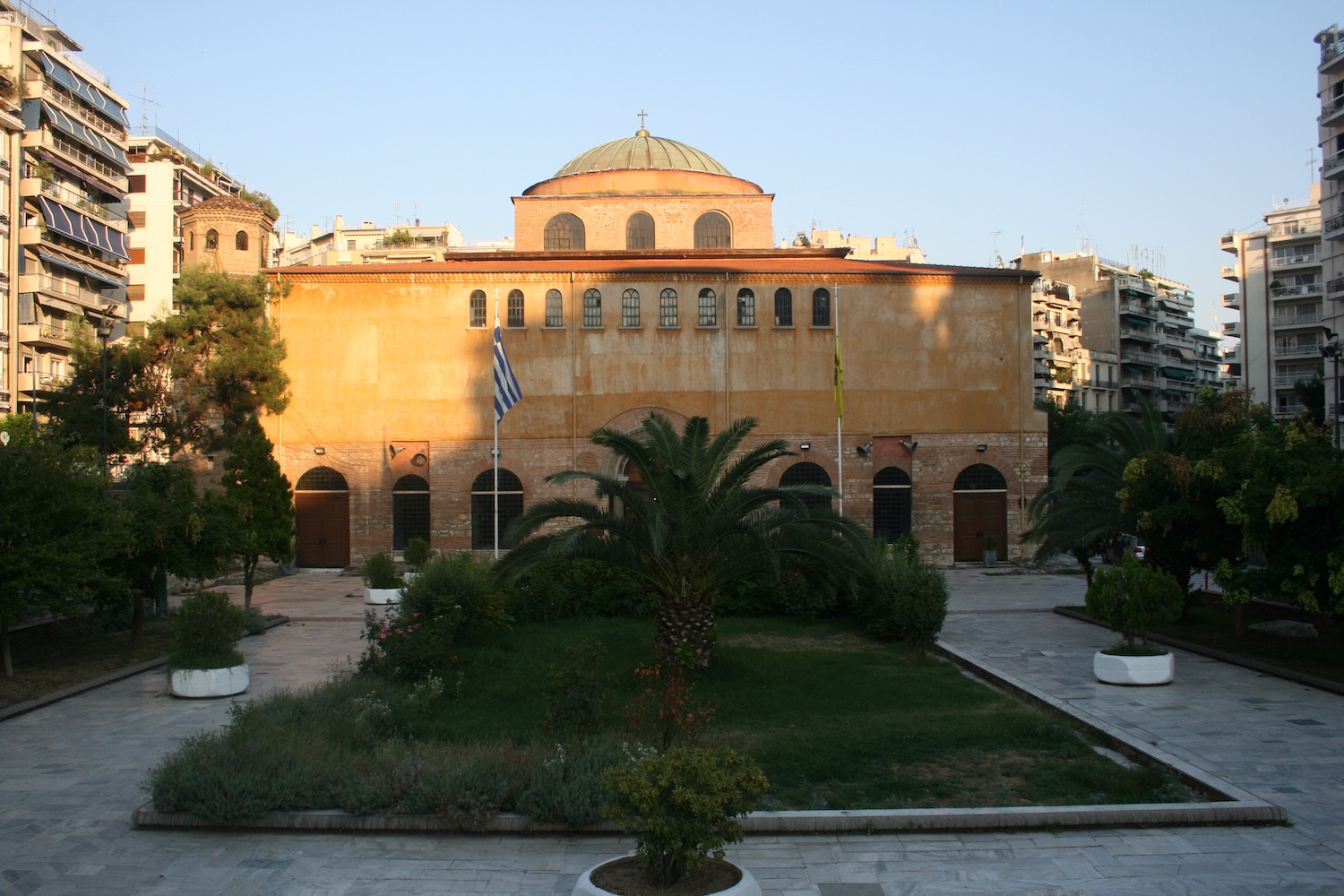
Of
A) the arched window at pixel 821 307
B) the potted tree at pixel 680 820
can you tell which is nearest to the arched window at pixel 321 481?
the arched window at pixel 821 307

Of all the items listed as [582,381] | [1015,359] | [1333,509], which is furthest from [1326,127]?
[1333,509]

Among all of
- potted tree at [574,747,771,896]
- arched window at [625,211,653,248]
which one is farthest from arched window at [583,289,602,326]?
potted tree at [574,747,771,896]

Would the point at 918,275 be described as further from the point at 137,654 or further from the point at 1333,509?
the point at 137,654

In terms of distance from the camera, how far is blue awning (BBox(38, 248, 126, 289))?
32375mm

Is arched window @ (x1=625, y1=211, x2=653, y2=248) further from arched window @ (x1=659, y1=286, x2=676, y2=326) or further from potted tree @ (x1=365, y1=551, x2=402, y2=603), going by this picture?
potted tree @ (x1=365, y1=551, x2=402, y2=603)

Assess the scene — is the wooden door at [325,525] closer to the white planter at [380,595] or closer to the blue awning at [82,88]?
the white planter at [380,595]

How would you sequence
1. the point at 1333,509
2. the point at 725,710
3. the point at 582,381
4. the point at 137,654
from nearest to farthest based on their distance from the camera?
the point at 725,710 < the point at 1333,509 < the point at 137,654 < the point at 582,381

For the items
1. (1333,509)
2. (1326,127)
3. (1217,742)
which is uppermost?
(1326,127)

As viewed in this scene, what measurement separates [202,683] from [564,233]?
25177 millimetres

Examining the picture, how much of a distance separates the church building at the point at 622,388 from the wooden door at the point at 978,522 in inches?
1.9

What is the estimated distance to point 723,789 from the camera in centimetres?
597

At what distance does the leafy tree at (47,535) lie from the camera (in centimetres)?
1266

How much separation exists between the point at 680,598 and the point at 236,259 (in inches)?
910

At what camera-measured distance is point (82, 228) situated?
112ft
